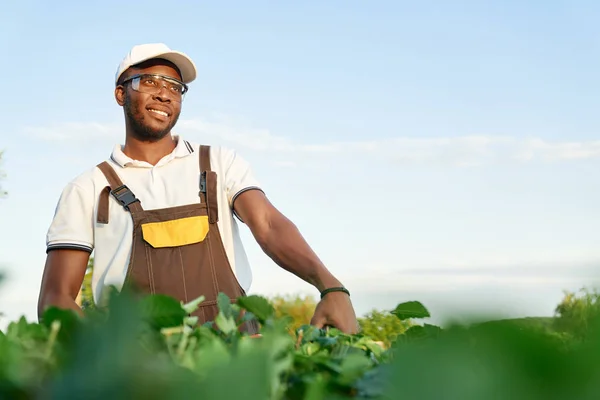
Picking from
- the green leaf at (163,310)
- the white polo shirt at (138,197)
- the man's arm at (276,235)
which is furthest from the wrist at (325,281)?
the green leaf at (163,310)

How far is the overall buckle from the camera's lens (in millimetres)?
3928

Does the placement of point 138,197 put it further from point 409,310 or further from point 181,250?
point 409,310

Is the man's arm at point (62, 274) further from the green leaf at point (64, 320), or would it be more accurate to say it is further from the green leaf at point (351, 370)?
the green leaf at point (351, 370)

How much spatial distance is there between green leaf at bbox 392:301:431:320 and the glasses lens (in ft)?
10.1

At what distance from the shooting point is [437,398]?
40 centimetres

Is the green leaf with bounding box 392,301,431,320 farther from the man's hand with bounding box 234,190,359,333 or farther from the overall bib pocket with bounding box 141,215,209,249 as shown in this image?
the overall bib pocket with bounding box 141,215,209,249

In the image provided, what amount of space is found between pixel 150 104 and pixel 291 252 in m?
1.29

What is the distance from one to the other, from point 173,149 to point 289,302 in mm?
6971

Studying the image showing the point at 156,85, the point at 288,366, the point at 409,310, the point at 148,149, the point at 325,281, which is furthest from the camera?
the point at 156,85

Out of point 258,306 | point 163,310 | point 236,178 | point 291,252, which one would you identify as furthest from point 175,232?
point 163,310

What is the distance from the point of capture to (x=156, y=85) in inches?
172

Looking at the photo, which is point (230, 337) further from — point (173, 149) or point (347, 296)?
point (173, 149)

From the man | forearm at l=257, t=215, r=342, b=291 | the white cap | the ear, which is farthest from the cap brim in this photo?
forearm at l=257, t=215, r=342, b=291

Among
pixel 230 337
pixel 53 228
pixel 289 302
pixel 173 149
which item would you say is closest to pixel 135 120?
pixel 173 149
